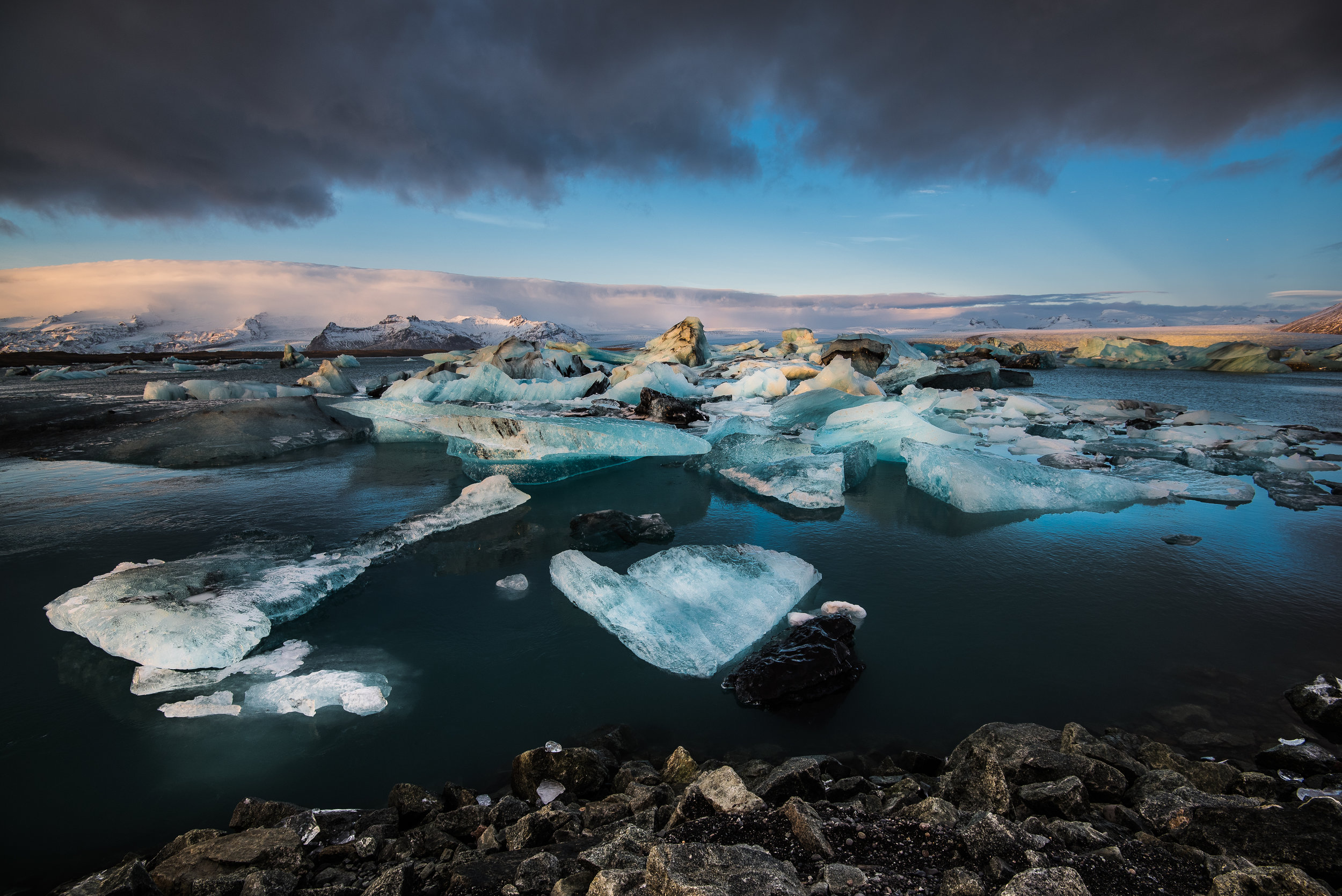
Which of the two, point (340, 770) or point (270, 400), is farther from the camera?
point (270, 400)

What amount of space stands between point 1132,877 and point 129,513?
5993mm

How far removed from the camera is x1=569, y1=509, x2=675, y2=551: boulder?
3.72 metres

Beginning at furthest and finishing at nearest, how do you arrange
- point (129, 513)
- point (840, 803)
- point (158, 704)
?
point (129, 513) → point (158, 704) → point (840, 803)

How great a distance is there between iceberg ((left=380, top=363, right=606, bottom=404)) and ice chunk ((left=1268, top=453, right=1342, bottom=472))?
10.00 meters

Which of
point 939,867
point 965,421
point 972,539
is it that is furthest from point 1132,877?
point 965,421

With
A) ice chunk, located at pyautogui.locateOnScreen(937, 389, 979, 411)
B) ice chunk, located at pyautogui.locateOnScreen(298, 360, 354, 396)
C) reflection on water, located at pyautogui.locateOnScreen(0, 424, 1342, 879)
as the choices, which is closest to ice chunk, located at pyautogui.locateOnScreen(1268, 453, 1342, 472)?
reflection on water, located at pyautogui.locateOnScreen(0, 424, 1342, 879)

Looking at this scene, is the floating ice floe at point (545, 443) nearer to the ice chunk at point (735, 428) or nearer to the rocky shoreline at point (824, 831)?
the ice chunk at point (735, 428)

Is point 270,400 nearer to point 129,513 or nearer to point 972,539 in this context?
point 129,513

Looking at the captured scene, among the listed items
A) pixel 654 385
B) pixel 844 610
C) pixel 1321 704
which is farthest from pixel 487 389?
pixel 1321 704

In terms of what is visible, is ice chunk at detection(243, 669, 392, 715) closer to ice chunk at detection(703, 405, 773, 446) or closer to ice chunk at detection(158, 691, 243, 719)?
ice chunk at detection(158, 691, 243, 719)

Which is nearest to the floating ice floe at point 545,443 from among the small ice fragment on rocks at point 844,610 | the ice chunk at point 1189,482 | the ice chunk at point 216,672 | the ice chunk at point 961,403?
the ice chunk at point 216,672

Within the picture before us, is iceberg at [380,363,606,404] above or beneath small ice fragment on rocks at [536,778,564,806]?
beneath

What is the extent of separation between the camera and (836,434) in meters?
6.75

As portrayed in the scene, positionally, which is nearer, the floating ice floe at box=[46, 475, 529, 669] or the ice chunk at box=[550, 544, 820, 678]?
the floating ice floe at box=[46, 475, 529, 669]
